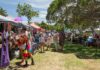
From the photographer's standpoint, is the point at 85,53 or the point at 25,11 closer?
the point at 85,53

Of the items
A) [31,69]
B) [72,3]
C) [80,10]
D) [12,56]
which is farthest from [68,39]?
[31,69]

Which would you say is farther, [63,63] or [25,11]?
[25,11]

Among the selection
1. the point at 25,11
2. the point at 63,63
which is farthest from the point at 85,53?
the point at 25,11

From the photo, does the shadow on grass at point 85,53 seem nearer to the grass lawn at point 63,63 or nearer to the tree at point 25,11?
the grass lawn at point 63,63

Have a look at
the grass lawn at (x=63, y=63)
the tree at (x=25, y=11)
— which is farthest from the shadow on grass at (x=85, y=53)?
the tree at (x=25, y=11)

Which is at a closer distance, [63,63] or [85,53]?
[63,63]

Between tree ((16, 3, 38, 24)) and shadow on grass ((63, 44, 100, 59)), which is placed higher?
tree ((16, 3, 38, 24))

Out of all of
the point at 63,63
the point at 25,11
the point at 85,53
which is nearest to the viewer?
the point at 63,63

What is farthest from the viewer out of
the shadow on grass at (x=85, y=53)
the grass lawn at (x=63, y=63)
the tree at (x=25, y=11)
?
the tree at (x=25, y=11)

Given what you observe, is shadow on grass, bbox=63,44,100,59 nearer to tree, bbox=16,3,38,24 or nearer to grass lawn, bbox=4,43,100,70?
grass lawn, bbox=4,43,100,70

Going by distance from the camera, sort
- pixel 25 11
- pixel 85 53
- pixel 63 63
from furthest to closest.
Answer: pixel 25 11, pixel 85 53, pixel 63 63

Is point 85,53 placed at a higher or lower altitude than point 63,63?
higher

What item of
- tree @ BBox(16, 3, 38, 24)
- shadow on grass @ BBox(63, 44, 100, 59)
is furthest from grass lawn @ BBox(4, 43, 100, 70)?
tree @ BBox(16, 3, 38, 24)

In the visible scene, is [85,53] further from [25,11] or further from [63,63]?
[25,11]
